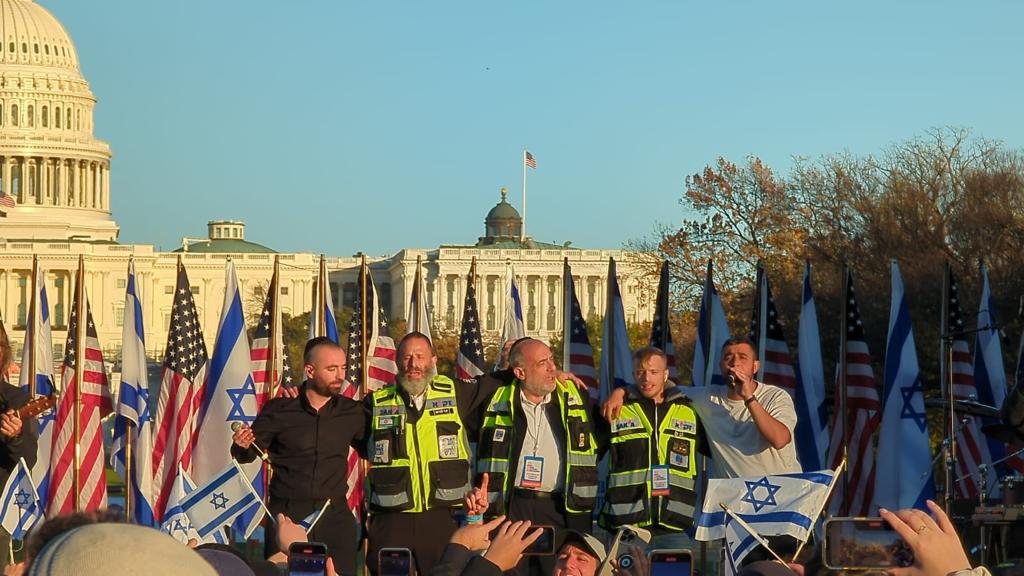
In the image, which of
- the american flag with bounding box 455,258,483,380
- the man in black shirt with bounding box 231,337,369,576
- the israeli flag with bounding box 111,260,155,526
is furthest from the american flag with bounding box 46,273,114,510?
the man in black shirt with bounding box 231,337,369,576

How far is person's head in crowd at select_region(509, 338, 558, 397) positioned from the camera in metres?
10.5

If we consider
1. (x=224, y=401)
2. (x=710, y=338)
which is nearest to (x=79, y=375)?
(x=224, y=401)

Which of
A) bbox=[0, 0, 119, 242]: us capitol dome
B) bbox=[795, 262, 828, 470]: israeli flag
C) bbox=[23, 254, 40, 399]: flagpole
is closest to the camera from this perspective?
bbox=[795, 262, 828, 470]: israeli flag

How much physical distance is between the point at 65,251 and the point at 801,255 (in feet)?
316

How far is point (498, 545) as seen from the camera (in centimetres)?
539

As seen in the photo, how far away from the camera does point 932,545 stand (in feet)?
13.5

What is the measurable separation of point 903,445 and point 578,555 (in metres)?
10.7

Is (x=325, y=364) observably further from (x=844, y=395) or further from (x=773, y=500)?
(x=844, y=395)

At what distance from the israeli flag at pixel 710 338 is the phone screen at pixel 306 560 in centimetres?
1244

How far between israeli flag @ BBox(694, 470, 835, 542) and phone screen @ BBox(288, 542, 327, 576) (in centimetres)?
202

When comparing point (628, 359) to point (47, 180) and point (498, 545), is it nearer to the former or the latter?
point (498, 545)

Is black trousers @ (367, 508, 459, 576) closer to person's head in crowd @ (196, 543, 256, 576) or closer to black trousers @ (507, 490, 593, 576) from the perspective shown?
black trousers @ (507, 490, 593, 576)

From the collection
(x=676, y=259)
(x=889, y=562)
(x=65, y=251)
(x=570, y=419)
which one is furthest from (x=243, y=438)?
(x=65, y=251)

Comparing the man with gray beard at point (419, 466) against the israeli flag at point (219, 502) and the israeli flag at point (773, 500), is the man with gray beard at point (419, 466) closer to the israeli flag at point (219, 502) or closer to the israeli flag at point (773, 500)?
the israeli flag at point (219, 502)
